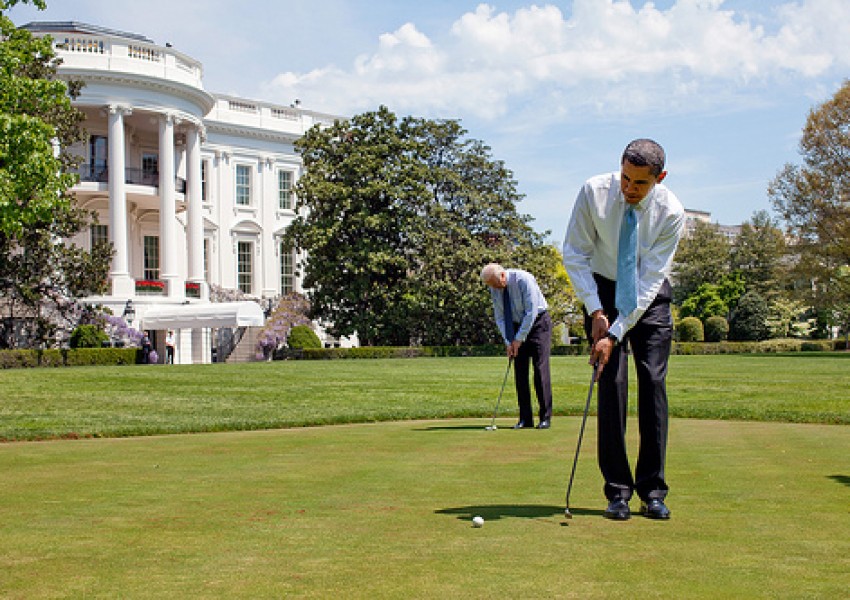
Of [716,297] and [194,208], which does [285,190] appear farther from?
[716,297]

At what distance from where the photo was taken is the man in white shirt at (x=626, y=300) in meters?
5.32

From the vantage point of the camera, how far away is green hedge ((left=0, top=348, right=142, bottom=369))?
38.7 meters

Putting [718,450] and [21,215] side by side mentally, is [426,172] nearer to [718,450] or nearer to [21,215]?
[21,215]

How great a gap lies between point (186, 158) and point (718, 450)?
50.2 m

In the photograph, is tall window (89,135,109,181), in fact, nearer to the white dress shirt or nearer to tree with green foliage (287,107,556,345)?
tree with green foliage (287,107,556,345)

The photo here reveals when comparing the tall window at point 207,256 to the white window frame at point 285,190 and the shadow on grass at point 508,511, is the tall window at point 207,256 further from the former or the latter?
the shadow on grass at point 508,511

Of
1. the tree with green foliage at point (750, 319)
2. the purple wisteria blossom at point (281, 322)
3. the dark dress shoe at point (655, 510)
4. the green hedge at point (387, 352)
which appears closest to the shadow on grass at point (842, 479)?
the dark dress shoe at point (655, 510)

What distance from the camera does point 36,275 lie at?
42.8 m

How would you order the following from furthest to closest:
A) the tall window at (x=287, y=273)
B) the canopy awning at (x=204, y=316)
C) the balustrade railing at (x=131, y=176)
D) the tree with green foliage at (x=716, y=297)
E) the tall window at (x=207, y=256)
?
the tree with green foliage at (x=716, y=297), the tall window at (x=287, y=273), the tall window at (x=207, y=256), the balustrade railing at (x=131, y=176), the canopy awning at (x=204, y=316)

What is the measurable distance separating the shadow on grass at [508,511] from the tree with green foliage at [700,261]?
87.2m

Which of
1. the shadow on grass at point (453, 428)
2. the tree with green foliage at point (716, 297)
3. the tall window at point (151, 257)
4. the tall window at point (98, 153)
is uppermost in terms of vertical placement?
the tall window at point (98, 153)

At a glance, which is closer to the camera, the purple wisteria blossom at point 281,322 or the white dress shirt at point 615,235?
the white dress shirt at point 615,235

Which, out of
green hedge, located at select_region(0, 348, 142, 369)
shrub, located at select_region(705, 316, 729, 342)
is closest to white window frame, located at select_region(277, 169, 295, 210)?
green hedge, located at select_region(0, 348, 142, 369)

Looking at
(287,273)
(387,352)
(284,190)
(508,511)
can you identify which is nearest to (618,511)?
(508,511)
